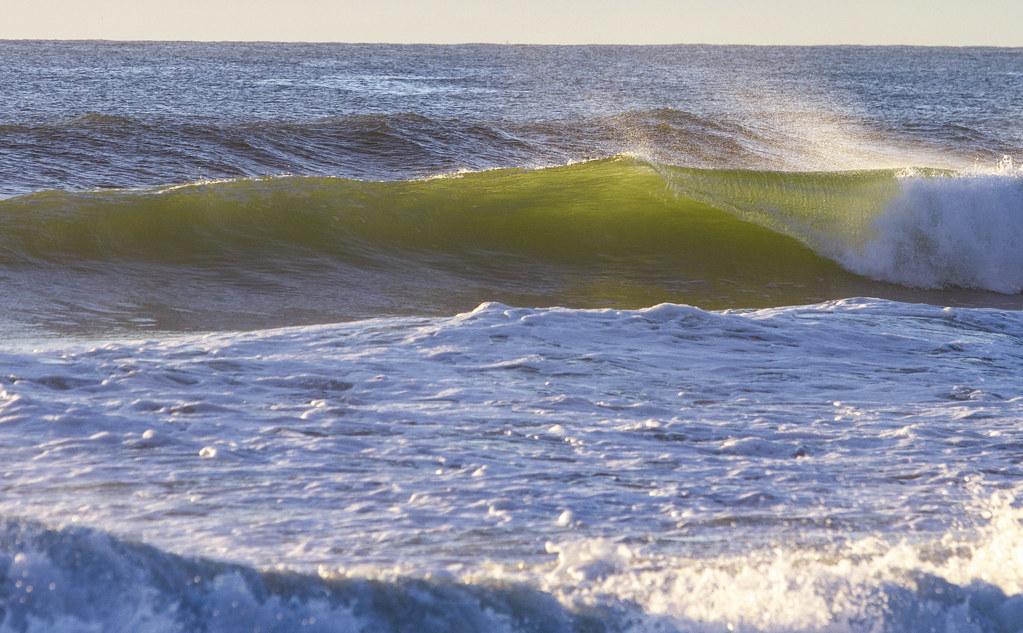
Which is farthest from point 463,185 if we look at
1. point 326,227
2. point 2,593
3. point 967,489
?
point 2,593

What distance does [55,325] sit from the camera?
6.43 metres

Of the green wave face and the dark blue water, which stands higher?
the dark blue water

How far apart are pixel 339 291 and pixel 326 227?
1.95 m

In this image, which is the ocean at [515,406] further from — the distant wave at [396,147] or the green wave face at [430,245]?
the distant wave at [396,147]

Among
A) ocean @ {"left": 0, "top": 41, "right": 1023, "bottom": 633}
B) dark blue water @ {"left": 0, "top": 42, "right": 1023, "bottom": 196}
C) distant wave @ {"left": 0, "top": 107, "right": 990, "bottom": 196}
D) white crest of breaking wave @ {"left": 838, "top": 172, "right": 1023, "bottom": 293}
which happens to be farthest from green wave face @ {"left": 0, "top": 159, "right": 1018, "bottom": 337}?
distant wave @ {"left": 0, "top": 107, "right": 990, "bottom": 196}

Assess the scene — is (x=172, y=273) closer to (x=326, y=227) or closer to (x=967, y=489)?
(x=326, y=227)

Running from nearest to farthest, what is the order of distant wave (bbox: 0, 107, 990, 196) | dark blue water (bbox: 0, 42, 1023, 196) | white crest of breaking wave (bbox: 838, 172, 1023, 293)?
white crest of breaking wave (bbox: 838, 172, 1023, 293)
distant wave (bbox: 0, 107, 990, 196)
dark blue water (bbox: 0, 42, 1023, 196)

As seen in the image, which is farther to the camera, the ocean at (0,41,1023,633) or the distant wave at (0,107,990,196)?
the distant wave at (0,107,990,196)

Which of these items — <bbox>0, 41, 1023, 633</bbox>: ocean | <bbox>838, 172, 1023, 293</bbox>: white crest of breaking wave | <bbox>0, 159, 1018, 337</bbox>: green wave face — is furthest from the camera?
<bbox>838, 172, 1023, 293</bbox>: white crest of breaking wave

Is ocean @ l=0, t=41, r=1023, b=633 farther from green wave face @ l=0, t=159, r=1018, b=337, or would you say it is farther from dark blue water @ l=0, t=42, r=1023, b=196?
dark blue water @ l=0, t=42, r=1023, b=196

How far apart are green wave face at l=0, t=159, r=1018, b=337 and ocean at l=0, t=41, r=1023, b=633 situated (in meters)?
0.05

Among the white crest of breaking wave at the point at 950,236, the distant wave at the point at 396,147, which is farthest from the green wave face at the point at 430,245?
the distant wave at the point at 396,147

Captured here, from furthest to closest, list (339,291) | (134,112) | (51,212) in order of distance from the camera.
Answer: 1. (134,112)
2. (51,212)
3. (339,291)

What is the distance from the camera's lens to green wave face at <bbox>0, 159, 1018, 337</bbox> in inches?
320
